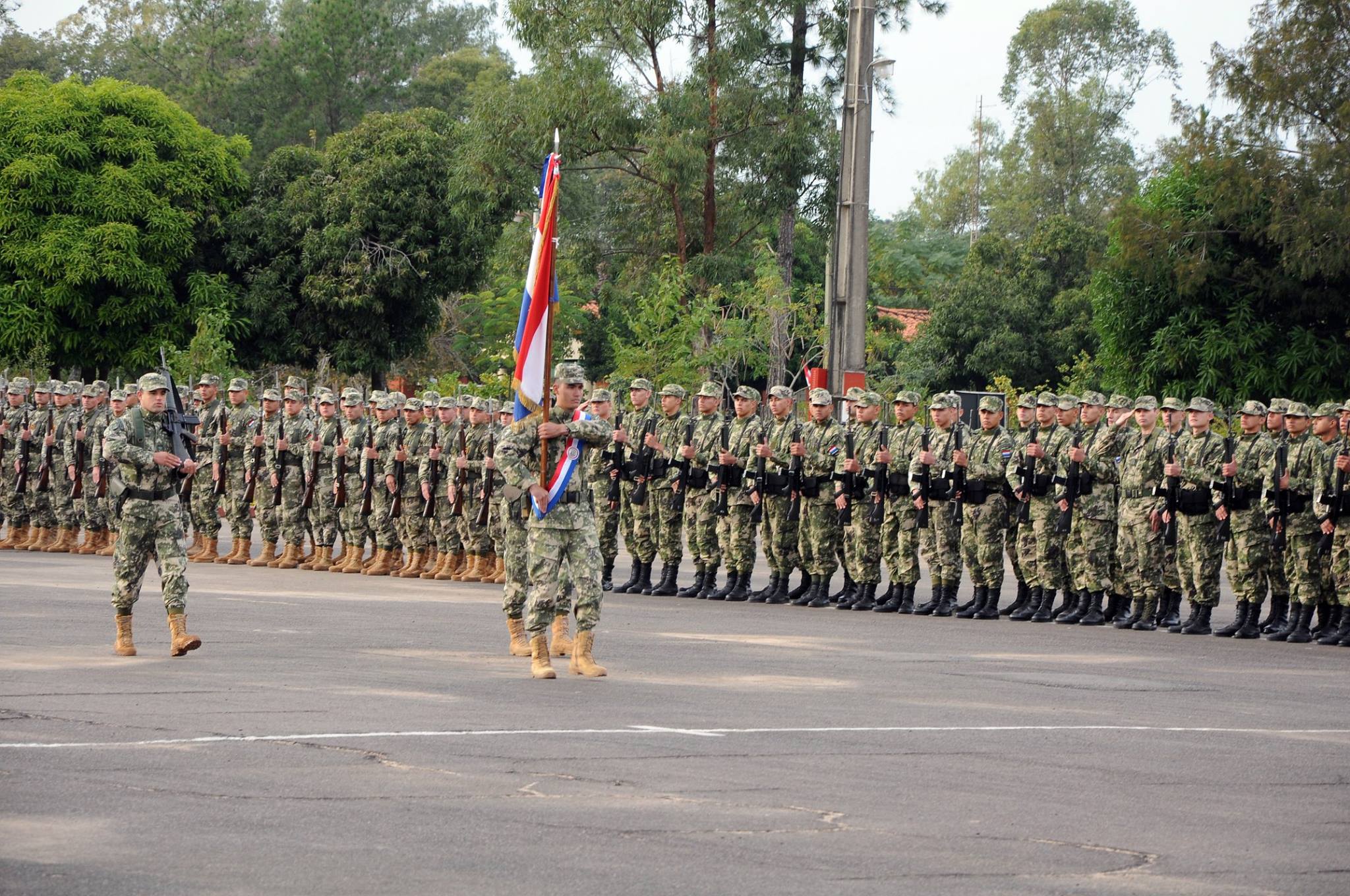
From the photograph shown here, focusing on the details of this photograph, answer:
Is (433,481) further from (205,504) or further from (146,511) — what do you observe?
(146,511)

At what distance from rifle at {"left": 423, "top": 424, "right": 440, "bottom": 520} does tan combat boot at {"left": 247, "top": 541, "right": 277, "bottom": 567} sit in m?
2.73

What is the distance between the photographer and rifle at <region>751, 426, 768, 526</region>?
61.8 ft

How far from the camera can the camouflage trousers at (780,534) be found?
1880 cm

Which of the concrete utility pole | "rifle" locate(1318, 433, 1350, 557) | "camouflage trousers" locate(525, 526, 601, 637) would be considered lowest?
"camouflage trousers" locate(525, 526, 601, 637)

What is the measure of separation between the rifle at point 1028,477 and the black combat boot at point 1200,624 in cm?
183

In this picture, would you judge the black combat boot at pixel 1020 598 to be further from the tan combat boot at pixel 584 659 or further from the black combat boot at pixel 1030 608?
the tan combat boot at pixel 584 659

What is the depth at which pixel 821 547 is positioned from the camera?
18.6m

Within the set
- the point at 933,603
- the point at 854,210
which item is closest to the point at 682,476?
the point at 933,603

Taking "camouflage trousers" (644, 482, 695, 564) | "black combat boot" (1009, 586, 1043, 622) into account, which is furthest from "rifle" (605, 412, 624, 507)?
"black combat boot" (1009, 586, 1043, 622)

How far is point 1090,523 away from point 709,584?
4.21 metres

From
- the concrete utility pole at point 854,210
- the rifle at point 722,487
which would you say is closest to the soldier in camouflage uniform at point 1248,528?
the rifle at point 722,487

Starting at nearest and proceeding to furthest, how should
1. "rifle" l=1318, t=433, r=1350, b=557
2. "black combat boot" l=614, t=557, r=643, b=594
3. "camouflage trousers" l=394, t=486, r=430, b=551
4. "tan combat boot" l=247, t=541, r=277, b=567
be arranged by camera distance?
"rifle" l=1318, t=433, r=1350, b=557
"black combat boot" l=614, t=557, r=643, b=594
"camouflage trousers" l=394, t=486, r=430, b=551
"tan combat boot" l=247, t=541, r=277, b=567

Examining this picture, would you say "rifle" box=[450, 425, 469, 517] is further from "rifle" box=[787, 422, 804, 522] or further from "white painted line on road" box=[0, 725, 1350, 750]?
"white painted line on road" box=[0, 725, 1350, 750]

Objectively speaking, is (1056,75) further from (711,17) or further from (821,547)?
(821,547)
